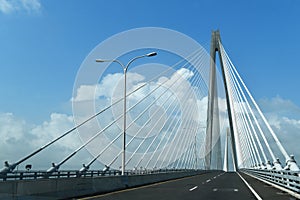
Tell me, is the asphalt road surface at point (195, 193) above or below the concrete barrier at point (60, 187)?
below

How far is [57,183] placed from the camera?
44.9ft

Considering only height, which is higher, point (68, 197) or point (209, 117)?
point (209, 117)

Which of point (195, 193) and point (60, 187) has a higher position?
point (60, 187)

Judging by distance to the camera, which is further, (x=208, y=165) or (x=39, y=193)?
(x=208, y=165)

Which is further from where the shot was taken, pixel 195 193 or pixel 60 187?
pixel 195 193

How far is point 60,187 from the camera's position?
45.5 feet

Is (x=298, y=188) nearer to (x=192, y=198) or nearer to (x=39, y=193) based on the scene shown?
(x=192, y=198)

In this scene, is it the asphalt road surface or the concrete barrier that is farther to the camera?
the asphalt road surface

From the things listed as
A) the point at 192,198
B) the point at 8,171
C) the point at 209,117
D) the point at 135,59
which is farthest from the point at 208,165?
the point at 192,198

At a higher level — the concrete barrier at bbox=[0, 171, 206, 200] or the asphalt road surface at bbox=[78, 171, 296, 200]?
the concrete barrier at bbox=[0, 171, 206, 200]

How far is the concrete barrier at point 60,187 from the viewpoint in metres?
11.1

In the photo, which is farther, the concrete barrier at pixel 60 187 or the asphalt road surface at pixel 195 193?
the asphalt road surface at pixel 195 193

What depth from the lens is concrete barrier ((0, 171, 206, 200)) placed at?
36.3 feet

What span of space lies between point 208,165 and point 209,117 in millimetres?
17023
